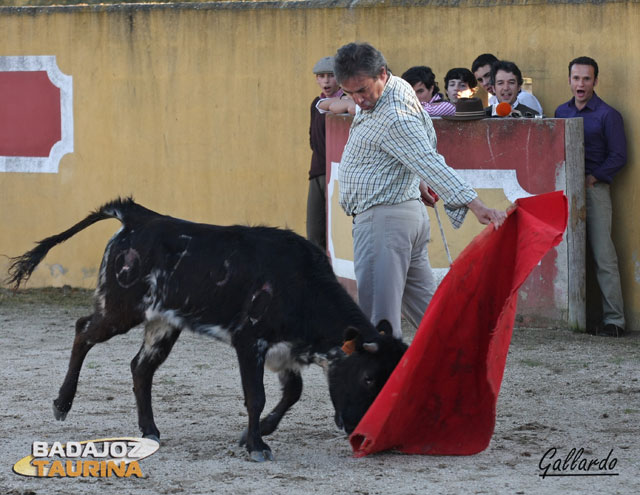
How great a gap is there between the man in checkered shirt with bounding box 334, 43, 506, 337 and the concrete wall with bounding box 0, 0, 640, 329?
396 cm

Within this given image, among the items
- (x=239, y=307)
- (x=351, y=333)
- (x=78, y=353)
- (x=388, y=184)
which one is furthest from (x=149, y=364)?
(x=388, y=184)

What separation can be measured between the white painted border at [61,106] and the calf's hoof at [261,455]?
6.25 meters

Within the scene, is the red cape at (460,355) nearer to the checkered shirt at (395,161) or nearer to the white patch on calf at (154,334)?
the checkered shirt at (395,161)

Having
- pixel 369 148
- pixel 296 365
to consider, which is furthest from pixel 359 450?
pixel 369 148

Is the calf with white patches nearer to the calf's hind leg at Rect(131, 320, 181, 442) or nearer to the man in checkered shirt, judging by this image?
the calf's hind leg at Rect(131, 320, 181, 442)

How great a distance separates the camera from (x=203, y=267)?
570 cm

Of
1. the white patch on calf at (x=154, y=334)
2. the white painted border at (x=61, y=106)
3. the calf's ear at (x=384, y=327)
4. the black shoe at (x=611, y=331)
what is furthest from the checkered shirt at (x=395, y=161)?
the white painted border at (x=61, y=106)

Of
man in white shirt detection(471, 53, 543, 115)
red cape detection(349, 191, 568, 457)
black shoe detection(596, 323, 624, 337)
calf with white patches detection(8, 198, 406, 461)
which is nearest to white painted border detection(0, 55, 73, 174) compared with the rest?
man in white shirt detection(471, 53, 543, 115)

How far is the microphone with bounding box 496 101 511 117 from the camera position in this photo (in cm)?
851

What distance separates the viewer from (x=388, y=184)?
17.8 feet

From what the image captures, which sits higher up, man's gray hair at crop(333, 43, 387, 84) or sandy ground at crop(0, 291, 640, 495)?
man's gray hair at crop(333, 43, 387, 84)

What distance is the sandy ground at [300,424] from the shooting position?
4.95 meters

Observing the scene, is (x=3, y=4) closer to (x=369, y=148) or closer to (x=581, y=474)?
(x=369, y=148)

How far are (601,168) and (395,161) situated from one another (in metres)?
3.61
